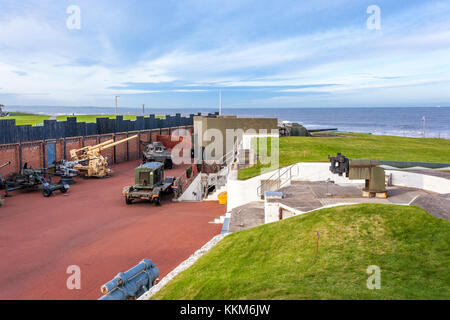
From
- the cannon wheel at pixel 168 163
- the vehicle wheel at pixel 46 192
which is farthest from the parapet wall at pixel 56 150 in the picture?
the cannon wheel at pixel 168 163

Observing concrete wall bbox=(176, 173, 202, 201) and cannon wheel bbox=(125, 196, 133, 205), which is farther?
concrete wall bbox=(176, 173, 202, 201)

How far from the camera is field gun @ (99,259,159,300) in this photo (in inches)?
279

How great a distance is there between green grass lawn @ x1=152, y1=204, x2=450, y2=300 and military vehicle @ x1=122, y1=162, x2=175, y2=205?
38.7ft

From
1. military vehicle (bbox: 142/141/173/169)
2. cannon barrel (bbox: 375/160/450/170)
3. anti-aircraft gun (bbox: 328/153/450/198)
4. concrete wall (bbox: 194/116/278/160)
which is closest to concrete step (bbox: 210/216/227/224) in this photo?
anti-aircraft gun (bbox: 328/153/450/198)

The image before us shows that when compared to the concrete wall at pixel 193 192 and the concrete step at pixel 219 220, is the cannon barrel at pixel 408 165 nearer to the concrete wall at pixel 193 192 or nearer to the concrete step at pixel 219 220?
the concrete step at pixel 219 220

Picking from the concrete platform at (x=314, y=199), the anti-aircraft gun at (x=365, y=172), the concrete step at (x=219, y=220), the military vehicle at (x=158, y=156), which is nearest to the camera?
the concrete platform at (x=314, y=199)

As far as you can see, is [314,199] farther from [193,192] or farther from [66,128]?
[66,128]

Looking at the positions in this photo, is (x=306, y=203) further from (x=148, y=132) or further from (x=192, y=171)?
(x=148, y=132)

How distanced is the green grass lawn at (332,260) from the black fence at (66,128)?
23675mm

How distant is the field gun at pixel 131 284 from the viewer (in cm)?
709

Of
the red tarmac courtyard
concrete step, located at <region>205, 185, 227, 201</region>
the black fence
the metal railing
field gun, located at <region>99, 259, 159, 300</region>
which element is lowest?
the red tarmac courtyard

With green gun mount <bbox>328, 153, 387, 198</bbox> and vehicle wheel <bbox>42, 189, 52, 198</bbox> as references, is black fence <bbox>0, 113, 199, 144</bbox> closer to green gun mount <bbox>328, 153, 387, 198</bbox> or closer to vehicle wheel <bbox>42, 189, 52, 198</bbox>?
Answer: vehicle wheel <bbox>42, 189, 52, 198</bbox>

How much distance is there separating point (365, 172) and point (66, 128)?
91.3 ft

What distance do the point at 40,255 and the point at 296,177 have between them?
466 inches
